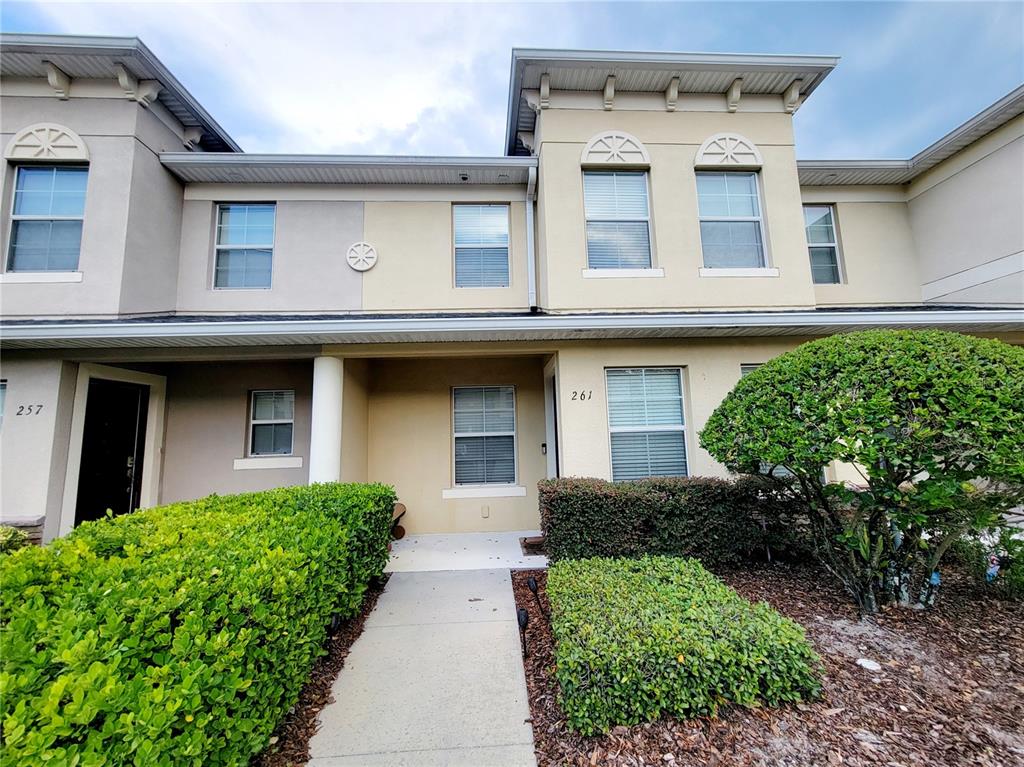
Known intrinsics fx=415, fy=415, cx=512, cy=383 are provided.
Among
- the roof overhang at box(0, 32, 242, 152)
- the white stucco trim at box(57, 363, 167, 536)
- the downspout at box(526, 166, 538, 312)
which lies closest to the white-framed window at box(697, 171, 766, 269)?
the downspout at box(526, 166, 538, 312)

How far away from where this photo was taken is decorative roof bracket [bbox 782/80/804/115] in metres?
6.58

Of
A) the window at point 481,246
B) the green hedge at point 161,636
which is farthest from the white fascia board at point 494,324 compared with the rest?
the green hedge at point 161,636

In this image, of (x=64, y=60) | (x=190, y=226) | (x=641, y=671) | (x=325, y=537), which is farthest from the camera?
(x=190, y=226)

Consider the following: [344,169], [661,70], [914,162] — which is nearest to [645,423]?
[661,70]

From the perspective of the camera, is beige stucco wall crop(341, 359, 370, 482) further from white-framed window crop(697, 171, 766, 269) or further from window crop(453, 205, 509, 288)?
white-framed window crop(697, 171, 766, 269)

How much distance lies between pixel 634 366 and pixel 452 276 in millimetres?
3459

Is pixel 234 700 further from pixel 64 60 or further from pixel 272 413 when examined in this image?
pixel 64 60

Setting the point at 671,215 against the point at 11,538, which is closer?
the point at 11,538

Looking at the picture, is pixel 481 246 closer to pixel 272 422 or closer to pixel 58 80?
pixel 272 422

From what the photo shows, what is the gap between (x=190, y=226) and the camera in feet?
23.1

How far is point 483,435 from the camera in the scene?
7293 mm

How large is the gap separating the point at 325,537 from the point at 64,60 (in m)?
8.15

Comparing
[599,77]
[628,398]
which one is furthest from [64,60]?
[628,398]

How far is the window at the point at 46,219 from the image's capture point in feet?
19.9
